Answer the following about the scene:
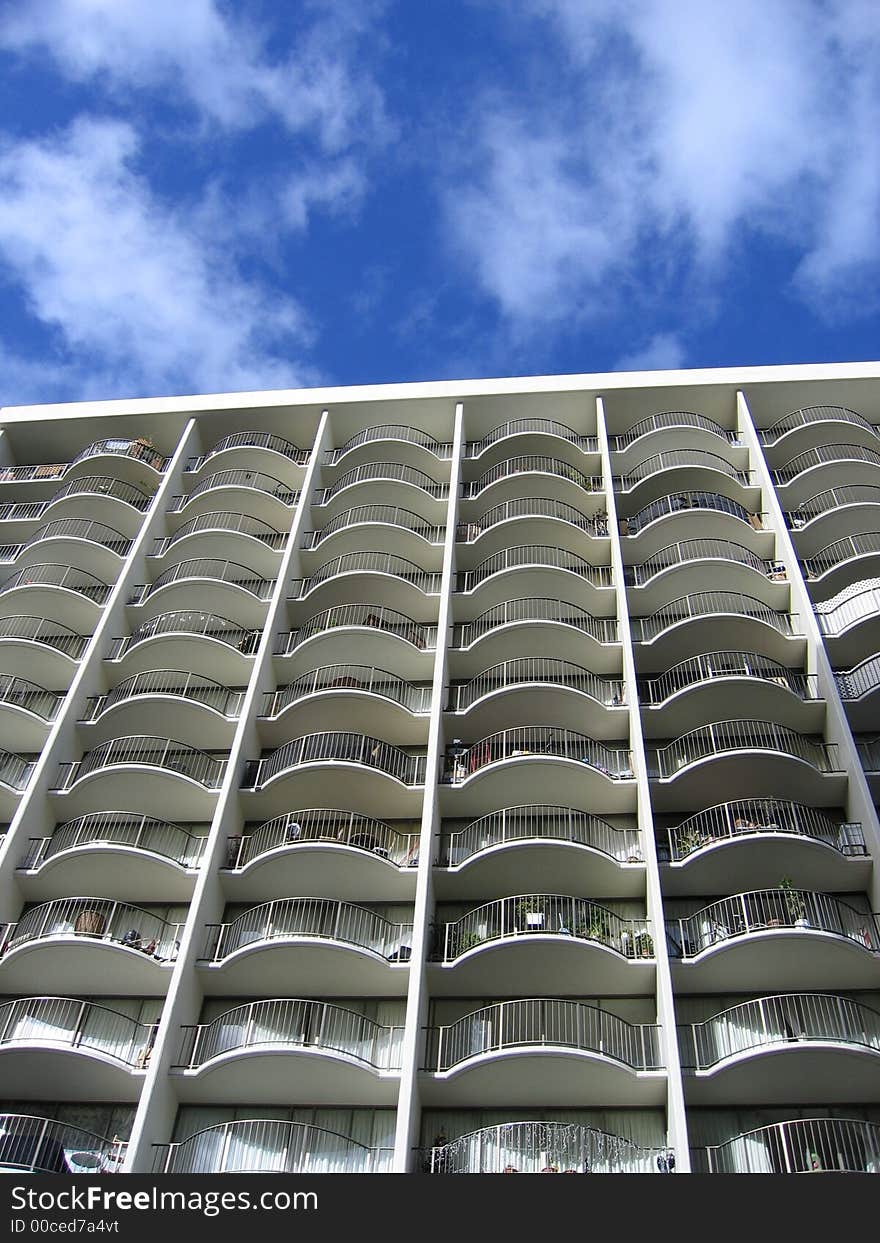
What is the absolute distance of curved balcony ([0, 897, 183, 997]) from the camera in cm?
2247

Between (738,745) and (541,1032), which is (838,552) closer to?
(738,745)

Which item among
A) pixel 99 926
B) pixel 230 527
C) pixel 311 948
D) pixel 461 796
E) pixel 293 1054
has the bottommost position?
A: pixel 293 1054

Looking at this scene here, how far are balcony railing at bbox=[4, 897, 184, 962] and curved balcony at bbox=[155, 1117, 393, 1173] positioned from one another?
4.03 m

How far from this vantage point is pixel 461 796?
25.7 meters

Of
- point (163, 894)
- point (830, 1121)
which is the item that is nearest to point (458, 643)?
point (163, 894)

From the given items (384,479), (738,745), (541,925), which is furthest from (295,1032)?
(384,479)

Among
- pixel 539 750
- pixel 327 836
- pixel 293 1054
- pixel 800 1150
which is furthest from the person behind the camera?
pixel 539 750

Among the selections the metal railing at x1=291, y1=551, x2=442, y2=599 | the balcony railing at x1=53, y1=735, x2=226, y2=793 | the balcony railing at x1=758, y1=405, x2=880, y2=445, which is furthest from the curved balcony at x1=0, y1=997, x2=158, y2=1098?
the balcony railing at x1=758, y1=405, x2=880, y2=445

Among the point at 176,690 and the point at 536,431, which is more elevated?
Result: the point at 536,431

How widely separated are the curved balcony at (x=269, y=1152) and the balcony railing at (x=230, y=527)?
764 inches

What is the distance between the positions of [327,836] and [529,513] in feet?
45.5

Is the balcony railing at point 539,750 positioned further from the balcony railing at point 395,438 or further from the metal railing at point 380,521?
the balcony railing at point 395,438

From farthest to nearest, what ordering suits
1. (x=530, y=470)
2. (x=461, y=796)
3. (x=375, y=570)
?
(x=530, y=470) → (x=375, y=570) → (x=461, y=796)

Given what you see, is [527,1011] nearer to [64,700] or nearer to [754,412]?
[64,700]
